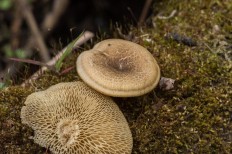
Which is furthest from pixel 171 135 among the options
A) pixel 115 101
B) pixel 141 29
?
pixel 141 29

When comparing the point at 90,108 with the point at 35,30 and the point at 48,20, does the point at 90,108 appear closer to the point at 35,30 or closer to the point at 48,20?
the point at 35,30

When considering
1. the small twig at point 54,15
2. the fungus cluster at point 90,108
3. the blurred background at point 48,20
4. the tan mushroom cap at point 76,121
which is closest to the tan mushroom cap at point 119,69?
the fungus cluster at point 90,108

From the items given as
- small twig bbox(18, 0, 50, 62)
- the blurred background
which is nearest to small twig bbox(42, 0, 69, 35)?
the blurred background

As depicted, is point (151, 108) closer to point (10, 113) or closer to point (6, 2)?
point (10, 113)

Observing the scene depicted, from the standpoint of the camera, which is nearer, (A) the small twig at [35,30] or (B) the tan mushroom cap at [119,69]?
(B) the tan mushroom cap at [119,69]

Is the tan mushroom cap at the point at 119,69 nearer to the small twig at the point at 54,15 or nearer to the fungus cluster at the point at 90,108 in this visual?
the fungus cluster at the point at 90,108

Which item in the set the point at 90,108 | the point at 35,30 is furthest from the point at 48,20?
the point at 90,108
